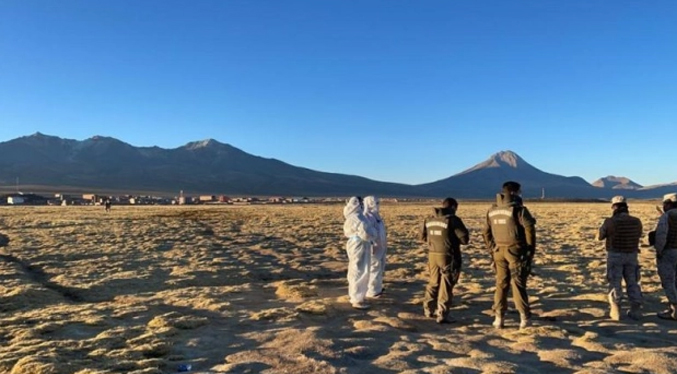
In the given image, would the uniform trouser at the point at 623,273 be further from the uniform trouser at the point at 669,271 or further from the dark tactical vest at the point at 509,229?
the dark tactical vest at the point at 509,229

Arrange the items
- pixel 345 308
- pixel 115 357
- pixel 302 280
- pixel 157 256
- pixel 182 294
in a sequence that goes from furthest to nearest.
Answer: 1. pixel 157 256
2. pixel 302 280
3. pixel 182 294
4. pixel 345 308
5. pixel 115 357

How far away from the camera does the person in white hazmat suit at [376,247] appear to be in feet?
32.3

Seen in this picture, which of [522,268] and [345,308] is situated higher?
[522,268]

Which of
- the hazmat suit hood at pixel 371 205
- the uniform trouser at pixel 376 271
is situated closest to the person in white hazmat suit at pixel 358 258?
the hazmat suit hood at pixel 371 205

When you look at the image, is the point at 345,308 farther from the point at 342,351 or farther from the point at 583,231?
the point at 583,231

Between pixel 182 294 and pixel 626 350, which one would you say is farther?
pixel 182 294

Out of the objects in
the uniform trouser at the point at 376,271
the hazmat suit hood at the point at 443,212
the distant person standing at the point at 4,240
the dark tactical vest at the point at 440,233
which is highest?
the hazmat suit hood at the point at 443,212

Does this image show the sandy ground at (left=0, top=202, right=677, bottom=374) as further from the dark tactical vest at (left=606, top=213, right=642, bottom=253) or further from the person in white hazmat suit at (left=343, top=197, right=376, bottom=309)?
the dark tactical vest at (left=606, top=213, right=642, bottom=253)

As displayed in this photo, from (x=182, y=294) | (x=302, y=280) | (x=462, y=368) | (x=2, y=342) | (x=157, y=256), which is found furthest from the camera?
(x=157, y=256)

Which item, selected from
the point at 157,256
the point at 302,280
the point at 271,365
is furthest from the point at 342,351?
the point at 157,256

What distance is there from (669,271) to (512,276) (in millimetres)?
2651

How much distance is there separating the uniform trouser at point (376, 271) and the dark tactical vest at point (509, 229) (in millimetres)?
2743

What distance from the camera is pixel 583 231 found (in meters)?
25.5

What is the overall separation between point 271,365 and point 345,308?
3.29m
